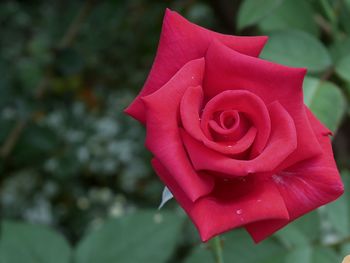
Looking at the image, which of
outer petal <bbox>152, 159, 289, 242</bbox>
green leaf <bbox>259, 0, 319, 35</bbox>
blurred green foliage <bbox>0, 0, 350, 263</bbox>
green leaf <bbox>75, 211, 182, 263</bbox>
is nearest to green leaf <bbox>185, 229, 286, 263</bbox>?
blurred green foliage <bbox>0, 0, 350, 263</bbox>

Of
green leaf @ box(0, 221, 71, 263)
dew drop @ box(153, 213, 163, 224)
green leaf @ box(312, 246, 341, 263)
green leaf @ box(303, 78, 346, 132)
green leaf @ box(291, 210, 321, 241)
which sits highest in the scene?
green leaf @ box(303, 78, 346, 132)

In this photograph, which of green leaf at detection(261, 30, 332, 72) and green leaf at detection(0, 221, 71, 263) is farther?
green leaf at detection(0, 221, 71, 263)

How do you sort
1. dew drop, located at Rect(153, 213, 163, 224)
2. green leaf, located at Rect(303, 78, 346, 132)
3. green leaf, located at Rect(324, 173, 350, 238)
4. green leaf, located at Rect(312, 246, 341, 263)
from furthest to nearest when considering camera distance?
1. dew drop, located at Rect(153, 213, 163, 224)
2. green leaf, located at Rect(324, 173, 350, 238)
3. green leaf, located at Rect(312, 246, 341, 263)
4. green leaf, located at Rect(303, 78, 346, 132)

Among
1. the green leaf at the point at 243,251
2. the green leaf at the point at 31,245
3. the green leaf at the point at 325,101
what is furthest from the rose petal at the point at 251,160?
the green leaf at the point at 31,245

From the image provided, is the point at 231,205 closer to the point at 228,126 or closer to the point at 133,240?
the point at 228,126

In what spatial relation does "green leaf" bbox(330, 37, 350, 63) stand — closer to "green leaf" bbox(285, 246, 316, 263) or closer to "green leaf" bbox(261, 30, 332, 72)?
"green leaf" bbox(261, 30, 332, 72)

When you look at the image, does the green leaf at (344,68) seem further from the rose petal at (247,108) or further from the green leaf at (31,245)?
the green leaf at (31,245)

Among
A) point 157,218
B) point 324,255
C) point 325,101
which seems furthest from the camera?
point 157,218

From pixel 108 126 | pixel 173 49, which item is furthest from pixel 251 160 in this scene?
pixel 108 126
